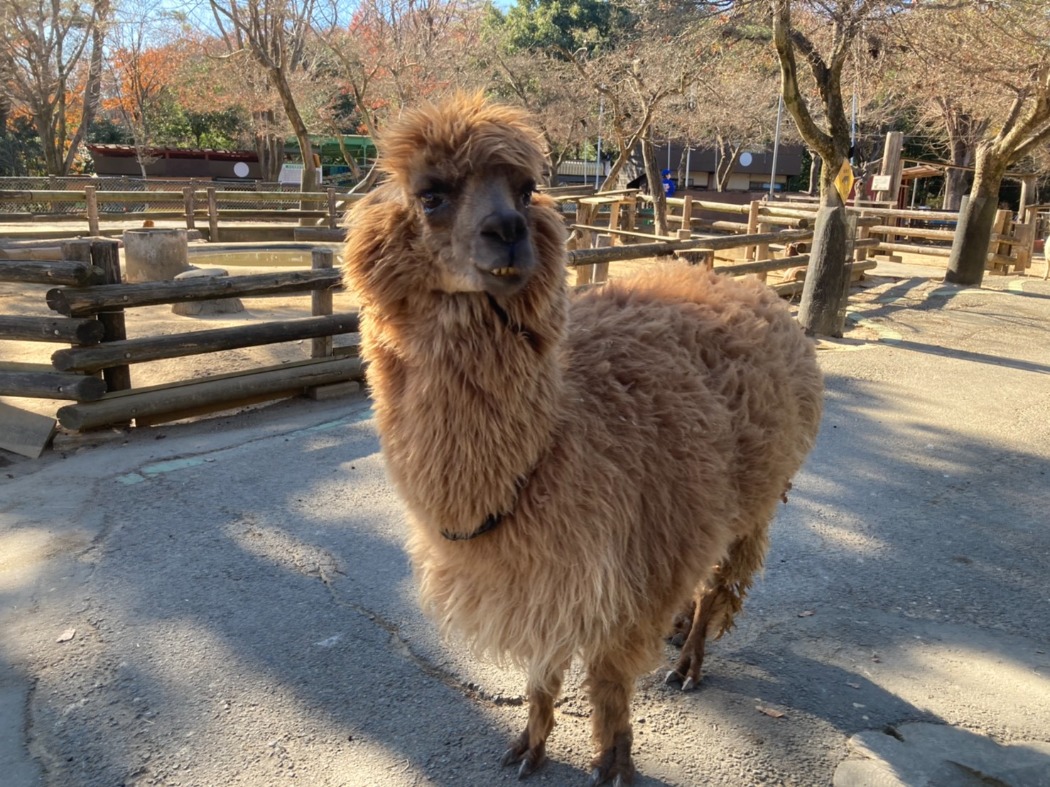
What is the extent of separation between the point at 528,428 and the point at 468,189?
2.40 feet

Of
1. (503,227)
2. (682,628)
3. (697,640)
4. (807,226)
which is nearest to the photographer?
(503,227)

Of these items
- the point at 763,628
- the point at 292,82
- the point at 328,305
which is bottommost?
the point at 763,628

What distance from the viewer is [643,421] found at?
2.73 meters

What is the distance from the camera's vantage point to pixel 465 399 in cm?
230

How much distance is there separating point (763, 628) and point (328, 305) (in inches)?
216

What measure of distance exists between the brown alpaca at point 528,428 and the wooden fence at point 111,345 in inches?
166

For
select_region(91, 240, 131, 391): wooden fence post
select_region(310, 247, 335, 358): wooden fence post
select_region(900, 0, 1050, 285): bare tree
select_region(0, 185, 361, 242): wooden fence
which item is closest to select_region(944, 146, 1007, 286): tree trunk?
select_region(900, 0, 1050, 285): bare tree

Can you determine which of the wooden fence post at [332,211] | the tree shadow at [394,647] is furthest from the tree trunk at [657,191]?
the tree shadow at [394,647]

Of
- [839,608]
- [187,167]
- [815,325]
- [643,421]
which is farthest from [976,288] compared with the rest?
[187,167]

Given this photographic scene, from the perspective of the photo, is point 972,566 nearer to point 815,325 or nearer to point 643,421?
point 643,421

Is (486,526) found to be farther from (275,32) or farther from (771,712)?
(275,32)

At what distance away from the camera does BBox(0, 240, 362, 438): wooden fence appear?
229 inches

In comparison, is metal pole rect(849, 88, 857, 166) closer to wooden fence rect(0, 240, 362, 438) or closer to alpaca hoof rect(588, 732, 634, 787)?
wooden fence rect(0, 240, 362, 438)

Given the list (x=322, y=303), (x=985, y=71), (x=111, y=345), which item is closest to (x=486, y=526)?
(x=111, y=345)
